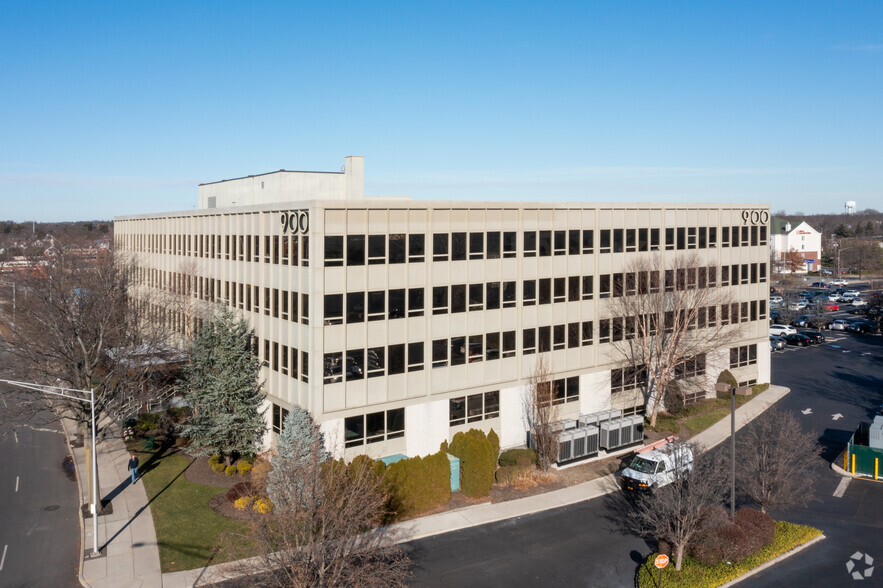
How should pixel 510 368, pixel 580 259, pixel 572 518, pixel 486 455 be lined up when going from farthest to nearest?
1. pixel 580 259
2. pixel 510 368
3. pixel 486 455
4. pixel 572 518

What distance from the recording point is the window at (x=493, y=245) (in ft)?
118

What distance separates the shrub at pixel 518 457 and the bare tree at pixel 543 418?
0.38 m

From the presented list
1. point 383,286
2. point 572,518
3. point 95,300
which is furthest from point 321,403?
point 95,300

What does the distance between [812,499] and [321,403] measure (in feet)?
74.9

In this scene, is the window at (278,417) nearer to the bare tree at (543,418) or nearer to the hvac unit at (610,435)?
the bare tree at (543,418)

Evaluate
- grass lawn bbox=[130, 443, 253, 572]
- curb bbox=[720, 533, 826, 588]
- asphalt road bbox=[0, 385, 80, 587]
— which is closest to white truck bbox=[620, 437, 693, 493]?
curb bbox=[720, 533, 826, 588]

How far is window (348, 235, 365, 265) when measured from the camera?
31.3 meters

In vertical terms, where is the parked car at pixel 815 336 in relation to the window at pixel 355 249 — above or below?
below

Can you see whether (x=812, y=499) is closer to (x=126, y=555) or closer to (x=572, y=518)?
(x=572, y=518)

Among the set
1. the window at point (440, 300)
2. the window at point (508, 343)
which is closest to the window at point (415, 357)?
the window at point (440, 300)

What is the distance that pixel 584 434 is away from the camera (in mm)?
35938

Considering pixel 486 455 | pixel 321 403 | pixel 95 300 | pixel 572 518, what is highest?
pixel 95 300

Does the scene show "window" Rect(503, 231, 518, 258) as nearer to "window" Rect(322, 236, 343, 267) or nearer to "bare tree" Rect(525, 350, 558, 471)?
"bare tree" Rect(525, 350, 558, 471)

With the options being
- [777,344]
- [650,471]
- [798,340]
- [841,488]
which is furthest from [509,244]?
[798,340]
